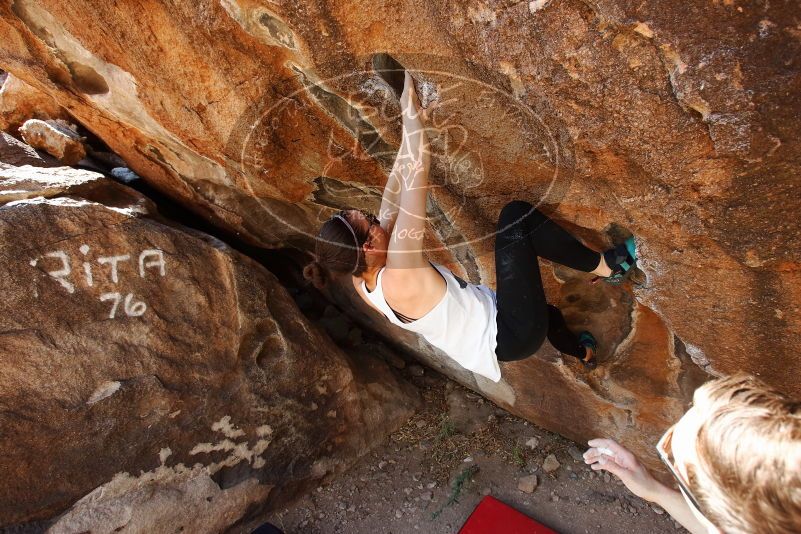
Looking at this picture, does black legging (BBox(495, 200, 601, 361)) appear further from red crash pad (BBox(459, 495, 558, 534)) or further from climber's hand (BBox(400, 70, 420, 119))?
red crash pad (BBox(459, 495, 558, 534))

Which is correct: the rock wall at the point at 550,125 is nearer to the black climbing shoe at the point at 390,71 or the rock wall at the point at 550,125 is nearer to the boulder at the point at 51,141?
the black climbing shoe at the point at 390,71

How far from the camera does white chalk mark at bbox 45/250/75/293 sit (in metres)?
2.29

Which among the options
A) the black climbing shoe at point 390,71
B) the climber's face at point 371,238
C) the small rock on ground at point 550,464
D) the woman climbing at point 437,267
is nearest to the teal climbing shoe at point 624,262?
the woman climbing at point 437,267

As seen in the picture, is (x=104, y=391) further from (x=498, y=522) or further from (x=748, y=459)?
(x=748, y=459)

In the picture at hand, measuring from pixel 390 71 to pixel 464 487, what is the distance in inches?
99.0

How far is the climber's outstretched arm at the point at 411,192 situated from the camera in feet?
5.38

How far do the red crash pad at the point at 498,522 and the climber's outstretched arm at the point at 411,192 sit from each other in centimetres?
188

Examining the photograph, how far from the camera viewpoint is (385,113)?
6.56 feet

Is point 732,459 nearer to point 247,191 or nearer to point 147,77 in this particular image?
point 147,77

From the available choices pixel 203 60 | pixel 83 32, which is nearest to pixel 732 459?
pixel 203 60

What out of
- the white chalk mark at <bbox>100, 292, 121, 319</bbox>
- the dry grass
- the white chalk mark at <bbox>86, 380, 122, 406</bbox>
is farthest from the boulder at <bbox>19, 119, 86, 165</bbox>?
the dry grass

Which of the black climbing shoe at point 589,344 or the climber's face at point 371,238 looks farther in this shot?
the black climbing shoe at point 589,344

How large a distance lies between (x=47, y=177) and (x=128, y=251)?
0.62m

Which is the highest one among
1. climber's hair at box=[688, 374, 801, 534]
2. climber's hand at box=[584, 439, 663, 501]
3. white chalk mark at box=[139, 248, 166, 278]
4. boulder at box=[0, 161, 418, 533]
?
climber's hair at box=[688, 374, 801, 534]
